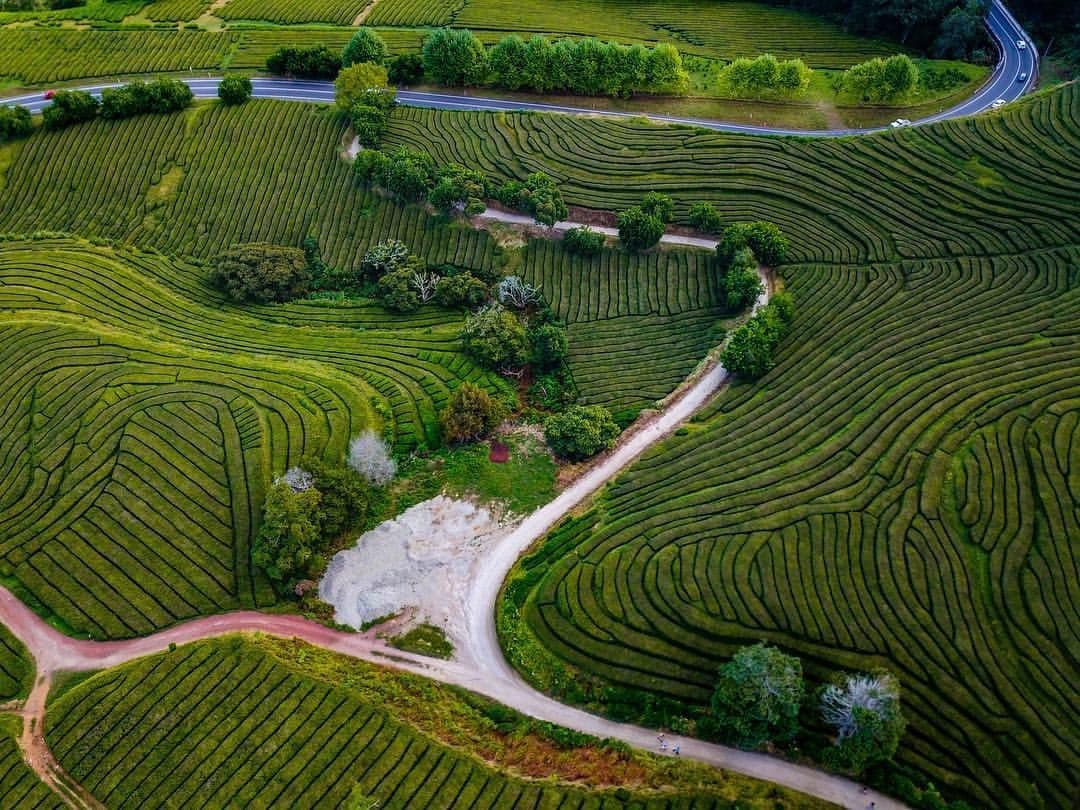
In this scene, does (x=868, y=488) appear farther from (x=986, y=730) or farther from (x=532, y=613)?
(x=532, y=613)

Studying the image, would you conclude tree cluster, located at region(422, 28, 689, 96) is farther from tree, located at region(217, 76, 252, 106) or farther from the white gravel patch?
the white gravel patch

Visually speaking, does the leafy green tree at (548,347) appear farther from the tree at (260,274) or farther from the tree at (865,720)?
the tree at (865,720)

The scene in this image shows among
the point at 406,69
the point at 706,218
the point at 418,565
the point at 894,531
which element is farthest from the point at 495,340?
the point at 406,69

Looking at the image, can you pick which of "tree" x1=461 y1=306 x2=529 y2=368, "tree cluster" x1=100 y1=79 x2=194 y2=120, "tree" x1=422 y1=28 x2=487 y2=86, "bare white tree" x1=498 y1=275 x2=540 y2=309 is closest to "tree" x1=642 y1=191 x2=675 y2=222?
"bare white tree" x1=498 y1=275 x2=540 y2=309

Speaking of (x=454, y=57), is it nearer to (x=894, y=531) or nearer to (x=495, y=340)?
(x=495, y=340)

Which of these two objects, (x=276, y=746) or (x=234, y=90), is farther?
(x=234, y=90)

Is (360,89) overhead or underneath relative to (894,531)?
overhead

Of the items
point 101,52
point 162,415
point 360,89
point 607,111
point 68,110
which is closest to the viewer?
point 162,415

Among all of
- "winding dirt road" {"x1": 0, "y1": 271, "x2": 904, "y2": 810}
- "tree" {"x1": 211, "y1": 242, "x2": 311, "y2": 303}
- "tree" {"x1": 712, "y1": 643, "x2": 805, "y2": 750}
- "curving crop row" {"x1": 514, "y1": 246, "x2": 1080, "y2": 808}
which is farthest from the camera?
"tree" {"x1": 211, "y1": 242, "x2": 311, "y2": 303}
